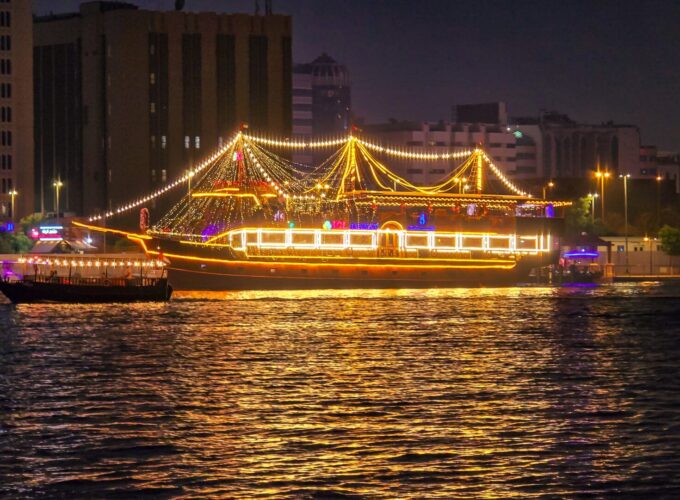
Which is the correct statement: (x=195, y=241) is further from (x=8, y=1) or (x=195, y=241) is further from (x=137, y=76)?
(x=8, y=1)

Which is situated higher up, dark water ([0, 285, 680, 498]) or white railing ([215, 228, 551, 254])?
white railing ([215, 228, 551, 254])

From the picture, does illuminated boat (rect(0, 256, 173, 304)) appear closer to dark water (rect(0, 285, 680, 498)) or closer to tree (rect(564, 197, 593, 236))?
dark water (rect(0, 285, 680, 498))

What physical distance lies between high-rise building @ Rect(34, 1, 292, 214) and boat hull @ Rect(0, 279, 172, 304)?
248ft

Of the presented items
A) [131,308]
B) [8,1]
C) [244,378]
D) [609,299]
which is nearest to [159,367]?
[244,378]

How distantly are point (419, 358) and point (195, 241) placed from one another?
2239 inches

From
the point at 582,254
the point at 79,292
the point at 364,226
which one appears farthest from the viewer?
the point at 582,254

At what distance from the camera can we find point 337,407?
141 feet

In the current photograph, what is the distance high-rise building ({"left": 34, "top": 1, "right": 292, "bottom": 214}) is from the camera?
6678 inches

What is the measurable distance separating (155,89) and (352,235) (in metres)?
68.1

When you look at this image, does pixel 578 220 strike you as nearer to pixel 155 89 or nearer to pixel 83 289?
pixel 155 89

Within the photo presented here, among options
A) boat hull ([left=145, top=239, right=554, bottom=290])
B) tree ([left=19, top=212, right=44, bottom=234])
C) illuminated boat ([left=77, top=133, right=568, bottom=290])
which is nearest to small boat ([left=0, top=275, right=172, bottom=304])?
boat hull ([left=145, top=239, right=554, bottom=290])

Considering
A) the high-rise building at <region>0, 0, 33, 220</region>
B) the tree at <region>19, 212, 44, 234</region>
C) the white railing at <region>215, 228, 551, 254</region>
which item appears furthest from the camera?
the high-rise building at <region>0, 0, 33, 220</region>

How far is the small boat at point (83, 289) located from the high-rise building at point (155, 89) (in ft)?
246

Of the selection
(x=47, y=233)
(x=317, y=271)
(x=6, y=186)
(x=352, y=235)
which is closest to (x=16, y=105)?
(x=6, y=186)
